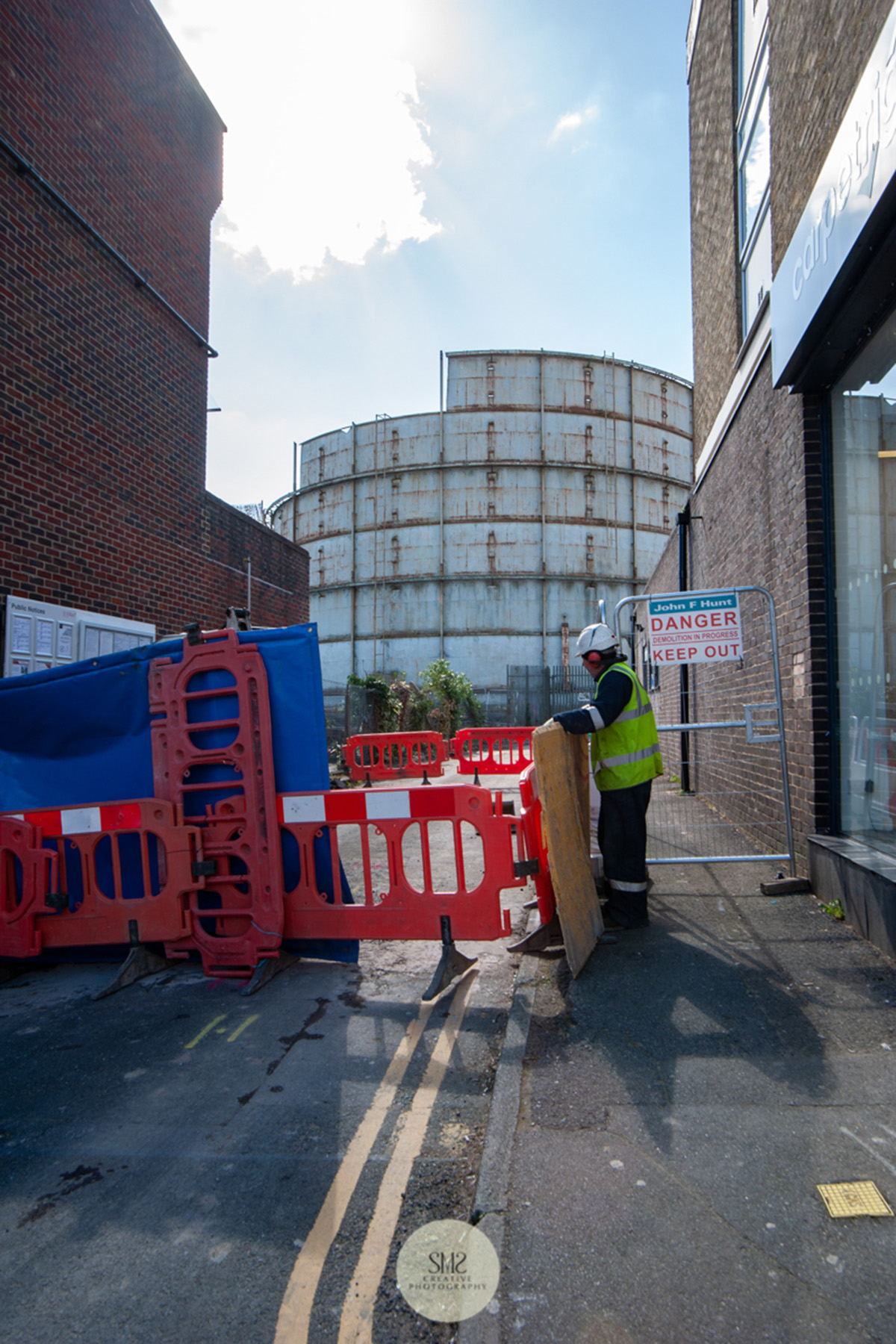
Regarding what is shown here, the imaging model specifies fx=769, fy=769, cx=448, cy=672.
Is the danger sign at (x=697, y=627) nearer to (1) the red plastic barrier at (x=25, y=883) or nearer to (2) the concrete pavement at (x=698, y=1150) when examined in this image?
(2) the concrete pavement at (x=698, y=1150)

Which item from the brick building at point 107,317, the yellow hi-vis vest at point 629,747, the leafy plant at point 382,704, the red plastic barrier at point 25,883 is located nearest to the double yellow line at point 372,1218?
the yellow hi-vis vest at point 629,747

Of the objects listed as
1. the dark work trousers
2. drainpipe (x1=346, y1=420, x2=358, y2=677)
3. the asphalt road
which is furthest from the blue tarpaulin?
drainpipe (x1=346, y1=420, x2=358, y2=677)

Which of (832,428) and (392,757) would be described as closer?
(832,428)

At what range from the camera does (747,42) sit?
8891 millimetres

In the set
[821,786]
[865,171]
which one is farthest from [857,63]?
[821,786]

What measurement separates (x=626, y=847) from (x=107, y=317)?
9.10 m

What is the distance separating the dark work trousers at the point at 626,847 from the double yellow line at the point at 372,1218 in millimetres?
2002

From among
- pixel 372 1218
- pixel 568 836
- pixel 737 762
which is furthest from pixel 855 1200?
pixel 737 762

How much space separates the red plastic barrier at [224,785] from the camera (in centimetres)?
482

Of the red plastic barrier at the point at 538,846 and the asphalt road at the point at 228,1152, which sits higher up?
the red plastic barrier at the point at 538,846

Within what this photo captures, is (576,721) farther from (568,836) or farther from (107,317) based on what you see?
(107,317)

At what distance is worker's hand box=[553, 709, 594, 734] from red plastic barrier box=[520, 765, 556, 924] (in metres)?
0.38

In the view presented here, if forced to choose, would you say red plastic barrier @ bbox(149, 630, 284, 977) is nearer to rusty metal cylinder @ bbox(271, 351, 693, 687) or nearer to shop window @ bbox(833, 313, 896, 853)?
shop window @ bbox(833, 313, 896, 853)

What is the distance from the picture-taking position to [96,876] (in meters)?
5.16
